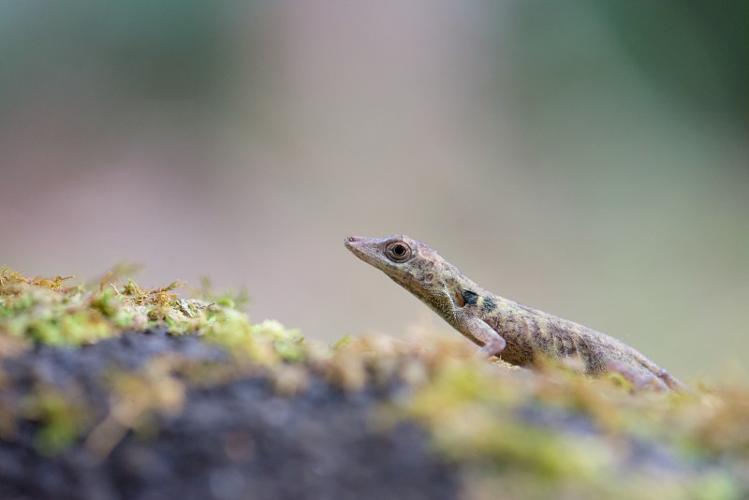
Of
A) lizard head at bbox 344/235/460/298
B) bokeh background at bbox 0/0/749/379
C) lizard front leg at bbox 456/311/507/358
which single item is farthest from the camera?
bokeh background at bbox 0/0/749/379

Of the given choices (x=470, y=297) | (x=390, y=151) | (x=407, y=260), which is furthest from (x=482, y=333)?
(x=390, y=151)

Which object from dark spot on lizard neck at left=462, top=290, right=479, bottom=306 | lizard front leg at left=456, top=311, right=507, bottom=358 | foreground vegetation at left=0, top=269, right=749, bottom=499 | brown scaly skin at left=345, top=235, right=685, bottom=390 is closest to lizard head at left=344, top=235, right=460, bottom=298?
brown scaly skin at left=345, top=235, right=685, bottom=390

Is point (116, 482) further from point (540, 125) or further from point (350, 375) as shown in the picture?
point (540, 125)

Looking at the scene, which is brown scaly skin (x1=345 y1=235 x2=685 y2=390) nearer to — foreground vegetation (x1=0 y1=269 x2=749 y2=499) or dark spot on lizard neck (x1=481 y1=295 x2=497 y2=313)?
dark spot on lizard neck (x1=481 y1=295 x2=497 y2=313)

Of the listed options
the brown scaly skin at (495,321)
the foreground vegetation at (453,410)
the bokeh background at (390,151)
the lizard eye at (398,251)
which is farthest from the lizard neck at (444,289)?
the bokeh background at (390,151)

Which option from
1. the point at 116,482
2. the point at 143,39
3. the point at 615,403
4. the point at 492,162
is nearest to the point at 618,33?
the point at 492,162

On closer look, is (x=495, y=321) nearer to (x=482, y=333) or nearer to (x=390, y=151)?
(x=482, y=333)

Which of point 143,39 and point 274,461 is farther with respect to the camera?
point 143,39
